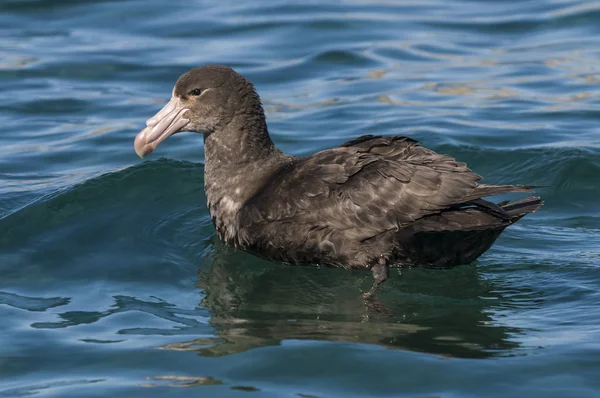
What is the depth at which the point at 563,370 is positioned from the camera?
6316 mm

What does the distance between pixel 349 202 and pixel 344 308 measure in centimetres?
74

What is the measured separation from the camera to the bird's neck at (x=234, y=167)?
834 centimetres

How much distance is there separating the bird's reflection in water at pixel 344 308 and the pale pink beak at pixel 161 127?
960 mm

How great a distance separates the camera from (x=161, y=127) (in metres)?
8.53

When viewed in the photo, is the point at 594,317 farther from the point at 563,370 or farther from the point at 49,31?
the point at 49,31

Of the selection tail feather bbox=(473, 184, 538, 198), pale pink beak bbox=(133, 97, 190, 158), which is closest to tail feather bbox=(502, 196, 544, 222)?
tail feather bbox=(473, 184, 538, 198)

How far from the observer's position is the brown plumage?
7.53 metres

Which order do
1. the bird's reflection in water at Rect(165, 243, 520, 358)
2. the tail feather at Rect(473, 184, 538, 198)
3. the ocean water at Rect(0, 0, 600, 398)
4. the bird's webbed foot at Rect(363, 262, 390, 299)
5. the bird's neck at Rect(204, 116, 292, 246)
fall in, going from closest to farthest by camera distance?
the ocean water at Rect(0, 0, 600, 398)
the bird's reflection in water at Rect(165, 243, 520, 358)
the tail feather at Rect(473, 184, 538, 198)
the bird's webbed foot at Rect(363, 262, 390, 299)
the bird's neck at Rect(204, 116, 292, 246)

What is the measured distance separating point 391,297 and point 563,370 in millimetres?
1668

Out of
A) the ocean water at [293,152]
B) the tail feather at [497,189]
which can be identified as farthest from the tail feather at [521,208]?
the ocean water at [293,152]

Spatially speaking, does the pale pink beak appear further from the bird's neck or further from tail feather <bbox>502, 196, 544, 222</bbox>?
tail feather <bbox>502, 196, 544, 222</bbox>

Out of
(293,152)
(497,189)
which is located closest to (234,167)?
(497,189)

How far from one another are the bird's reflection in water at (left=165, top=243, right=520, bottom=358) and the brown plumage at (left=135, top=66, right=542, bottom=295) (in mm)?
160

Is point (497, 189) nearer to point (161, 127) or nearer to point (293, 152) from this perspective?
point (161, 127)
